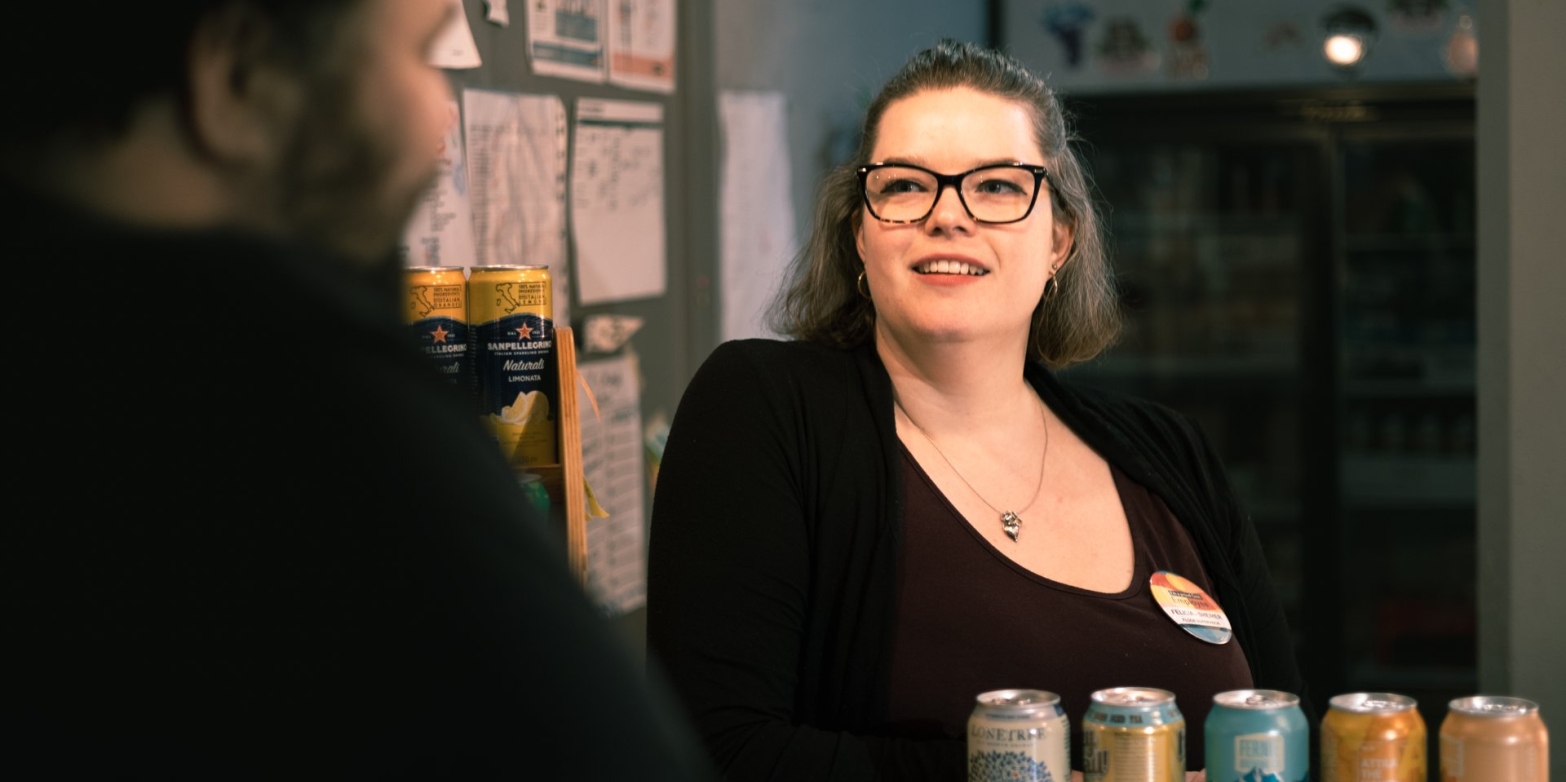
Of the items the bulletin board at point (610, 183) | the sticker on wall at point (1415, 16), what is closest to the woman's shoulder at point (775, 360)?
the bulletin board at point (610, 183)

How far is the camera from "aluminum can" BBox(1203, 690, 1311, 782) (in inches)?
45.8

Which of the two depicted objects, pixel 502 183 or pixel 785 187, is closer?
pixel 502 183

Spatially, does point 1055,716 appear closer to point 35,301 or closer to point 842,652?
point 842,652

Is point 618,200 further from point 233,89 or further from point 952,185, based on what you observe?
point 233,89

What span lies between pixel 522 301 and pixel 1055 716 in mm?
661

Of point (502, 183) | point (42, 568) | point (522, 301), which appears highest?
point (502, 183)

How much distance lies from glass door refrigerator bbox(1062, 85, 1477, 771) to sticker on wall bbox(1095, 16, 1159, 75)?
0.26m

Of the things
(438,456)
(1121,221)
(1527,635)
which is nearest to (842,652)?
(438,456)

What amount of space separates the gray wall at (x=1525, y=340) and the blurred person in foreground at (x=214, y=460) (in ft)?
7.26

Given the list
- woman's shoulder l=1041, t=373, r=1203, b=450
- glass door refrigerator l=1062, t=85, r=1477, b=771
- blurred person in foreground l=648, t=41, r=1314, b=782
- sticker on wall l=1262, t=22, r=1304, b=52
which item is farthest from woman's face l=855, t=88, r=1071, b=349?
sticker on wall l=1262, t=22, r=1304, b=52

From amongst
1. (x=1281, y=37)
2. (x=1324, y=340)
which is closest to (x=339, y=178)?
(x=1324, y=340)

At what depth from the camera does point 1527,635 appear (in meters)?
2.34

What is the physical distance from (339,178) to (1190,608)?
4.58 feet

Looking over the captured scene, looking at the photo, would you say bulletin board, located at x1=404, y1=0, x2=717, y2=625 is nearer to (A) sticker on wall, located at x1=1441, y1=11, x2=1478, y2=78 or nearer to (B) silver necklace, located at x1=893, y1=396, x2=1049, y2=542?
(B) silver necklace, located at x1=893, y1=396, x2=1049, y2=542
